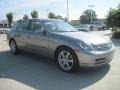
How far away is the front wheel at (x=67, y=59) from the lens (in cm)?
550

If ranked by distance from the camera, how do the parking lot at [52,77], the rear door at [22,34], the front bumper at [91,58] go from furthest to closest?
the rear door at [22,34]
the front bumper at [91,58]
the parking lot at [52,77]

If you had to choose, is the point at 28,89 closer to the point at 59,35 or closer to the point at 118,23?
the point at 59,35

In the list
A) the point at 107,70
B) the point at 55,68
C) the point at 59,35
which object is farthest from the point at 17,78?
Result: the point at 107,70

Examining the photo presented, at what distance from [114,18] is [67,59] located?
1491 centimetres

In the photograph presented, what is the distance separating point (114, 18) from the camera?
1934 centimetres

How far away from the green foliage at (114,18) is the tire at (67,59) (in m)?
14.4

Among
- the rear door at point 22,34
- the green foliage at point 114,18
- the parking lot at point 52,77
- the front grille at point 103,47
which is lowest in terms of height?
the parking lot at point 52,77

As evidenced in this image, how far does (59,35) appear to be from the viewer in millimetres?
5969

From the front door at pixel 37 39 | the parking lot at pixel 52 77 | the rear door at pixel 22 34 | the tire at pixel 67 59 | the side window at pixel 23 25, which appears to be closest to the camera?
the parking lot at pixel 52 77

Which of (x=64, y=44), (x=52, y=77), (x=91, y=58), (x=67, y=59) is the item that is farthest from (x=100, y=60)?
(x=52, y=77)

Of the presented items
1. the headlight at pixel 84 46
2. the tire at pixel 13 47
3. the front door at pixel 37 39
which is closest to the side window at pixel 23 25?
the front door at pixel 37 39

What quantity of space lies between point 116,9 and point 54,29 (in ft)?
47.0

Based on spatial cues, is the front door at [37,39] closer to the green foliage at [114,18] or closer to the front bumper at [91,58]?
the front bumper at [91,58]

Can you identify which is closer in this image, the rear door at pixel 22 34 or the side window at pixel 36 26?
the side window at pixel 36 26
